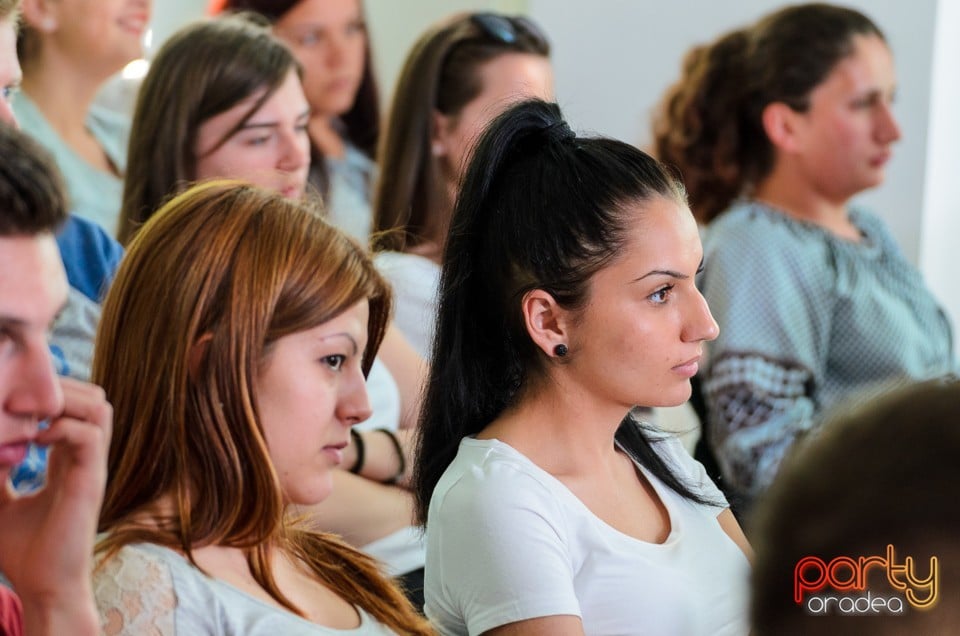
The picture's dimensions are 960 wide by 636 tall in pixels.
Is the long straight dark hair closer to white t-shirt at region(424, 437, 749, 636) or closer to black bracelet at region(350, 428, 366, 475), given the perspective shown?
white t-shirt at region(424, 437, 749, 636)

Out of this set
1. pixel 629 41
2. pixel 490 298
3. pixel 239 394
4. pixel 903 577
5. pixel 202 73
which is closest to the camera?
pixel 903 577

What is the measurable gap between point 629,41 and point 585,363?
1.87m

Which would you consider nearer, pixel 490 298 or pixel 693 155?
pixel 490 298

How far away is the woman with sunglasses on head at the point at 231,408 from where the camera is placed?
116cm

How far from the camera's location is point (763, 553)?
1.80 feet

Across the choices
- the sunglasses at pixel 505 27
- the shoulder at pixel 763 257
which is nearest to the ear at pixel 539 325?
the shoulder at pixel 763 257

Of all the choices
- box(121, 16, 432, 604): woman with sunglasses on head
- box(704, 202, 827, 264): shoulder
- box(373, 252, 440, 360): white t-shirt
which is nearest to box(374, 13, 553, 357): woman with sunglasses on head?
box(373, 252, 440, 360): white t-shirt

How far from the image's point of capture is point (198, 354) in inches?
47.4

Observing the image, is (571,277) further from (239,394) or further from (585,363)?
(239,394)

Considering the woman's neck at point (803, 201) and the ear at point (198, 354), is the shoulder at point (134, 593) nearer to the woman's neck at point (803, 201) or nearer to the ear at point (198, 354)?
the ear at point (198, 354)

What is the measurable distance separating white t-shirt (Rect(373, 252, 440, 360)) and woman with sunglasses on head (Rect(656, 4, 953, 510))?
52cm

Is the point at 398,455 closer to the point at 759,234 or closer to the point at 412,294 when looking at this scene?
the point at 412,294

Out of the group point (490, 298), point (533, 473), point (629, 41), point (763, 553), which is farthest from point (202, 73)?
point (763, 553)

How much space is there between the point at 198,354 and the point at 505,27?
4.45 ft
